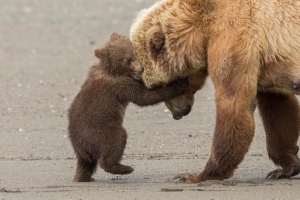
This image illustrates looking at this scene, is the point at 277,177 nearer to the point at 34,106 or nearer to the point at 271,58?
the point at 271,58

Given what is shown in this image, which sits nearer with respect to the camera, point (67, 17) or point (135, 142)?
point (135, 142)

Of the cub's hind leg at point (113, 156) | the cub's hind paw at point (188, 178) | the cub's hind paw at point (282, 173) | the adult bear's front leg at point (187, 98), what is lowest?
the cub's hind paw at point (282, 173)

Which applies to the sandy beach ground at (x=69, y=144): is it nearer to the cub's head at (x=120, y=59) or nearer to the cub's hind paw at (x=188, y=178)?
the cub's hind paw at (x=188, y=178)

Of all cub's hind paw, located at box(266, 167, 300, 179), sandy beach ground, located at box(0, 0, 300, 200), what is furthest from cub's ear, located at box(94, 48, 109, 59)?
cub's hind paw, located at box(266, 167, 300, 179)

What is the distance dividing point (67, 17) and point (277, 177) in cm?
1373

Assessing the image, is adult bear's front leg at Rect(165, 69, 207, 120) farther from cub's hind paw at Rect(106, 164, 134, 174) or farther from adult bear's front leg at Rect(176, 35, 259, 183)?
cub's hind paw at Rect(106, 164, 134, 174)

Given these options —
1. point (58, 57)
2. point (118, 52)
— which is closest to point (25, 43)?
point (58, 57)

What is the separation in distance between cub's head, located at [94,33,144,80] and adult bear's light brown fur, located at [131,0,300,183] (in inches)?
10.0

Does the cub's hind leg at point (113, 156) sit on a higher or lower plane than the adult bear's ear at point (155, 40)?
lower

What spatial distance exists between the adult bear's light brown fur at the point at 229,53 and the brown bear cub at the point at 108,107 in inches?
10.5

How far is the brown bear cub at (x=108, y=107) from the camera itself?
10.0 metres

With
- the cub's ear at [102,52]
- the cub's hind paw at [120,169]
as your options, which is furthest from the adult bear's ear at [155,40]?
the cub's hind paw at [120,169]

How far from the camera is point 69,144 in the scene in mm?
11812

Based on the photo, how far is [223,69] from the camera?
30.6 ft
